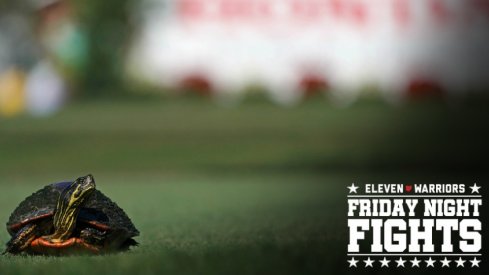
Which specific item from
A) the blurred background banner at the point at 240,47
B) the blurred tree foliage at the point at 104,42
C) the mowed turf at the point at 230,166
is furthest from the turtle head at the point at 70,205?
the blurred tree foliage at the point at 104,42

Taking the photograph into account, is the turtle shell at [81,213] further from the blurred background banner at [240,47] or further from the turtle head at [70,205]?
the blurred background banner at [240,47]

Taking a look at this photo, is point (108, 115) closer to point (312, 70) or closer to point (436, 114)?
point (312, 70)

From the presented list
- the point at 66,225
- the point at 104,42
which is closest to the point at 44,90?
the point at 104,42

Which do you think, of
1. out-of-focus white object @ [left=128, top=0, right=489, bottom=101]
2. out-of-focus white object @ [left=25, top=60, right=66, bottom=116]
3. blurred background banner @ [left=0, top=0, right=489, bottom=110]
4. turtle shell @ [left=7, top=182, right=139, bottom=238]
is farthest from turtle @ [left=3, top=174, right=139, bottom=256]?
out-of-focus white object @ [left=128, top=0, right=489, bottom=101]

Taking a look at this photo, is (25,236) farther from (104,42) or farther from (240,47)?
(104,42)

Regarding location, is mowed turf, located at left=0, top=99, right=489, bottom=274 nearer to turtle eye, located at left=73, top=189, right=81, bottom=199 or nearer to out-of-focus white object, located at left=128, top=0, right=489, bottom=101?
turtle eye, located at left=73, top=189, right=81, bottom=199

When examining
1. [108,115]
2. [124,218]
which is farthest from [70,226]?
[108,115]
